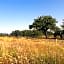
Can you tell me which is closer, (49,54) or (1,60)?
(1,60)

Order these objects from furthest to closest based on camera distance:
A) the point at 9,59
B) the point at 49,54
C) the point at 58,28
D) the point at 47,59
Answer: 1. the point at 58,28
2. the point at 49,54
3. the point at 47,59
4. the point at 9,59

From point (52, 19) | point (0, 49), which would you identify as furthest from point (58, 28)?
point (0, 49)

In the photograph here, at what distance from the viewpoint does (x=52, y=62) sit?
572 cm

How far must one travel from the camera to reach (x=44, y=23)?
74938 mm

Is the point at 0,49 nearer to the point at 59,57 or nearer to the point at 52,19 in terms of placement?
the point at 59,57

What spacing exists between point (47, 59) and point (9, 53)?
113 centimetres

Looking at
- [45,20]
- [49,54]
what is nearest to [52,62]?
[49,54]

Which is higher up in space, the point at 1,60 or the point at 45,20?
the point at 45,20

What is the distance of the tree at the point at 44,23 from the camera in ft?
243

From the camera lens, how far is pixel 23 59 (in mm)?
5555

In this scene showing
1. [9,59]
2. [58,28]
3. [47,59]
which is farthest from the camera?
[58,28]

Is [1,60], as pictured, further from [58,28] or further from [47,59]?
[58,28]

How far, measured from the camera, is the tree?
74062mm

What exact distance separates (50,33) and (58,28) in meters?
4.80
